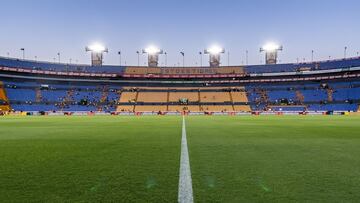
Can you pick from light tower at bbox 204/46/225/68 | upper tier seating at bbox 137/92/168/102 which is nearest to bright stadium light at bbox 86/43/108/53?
upper tier seating at bbox 137/92/168/102

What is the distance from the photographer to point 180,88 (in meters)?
101

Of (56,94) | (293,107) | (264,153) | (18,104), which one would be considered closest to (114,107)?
(56,94)

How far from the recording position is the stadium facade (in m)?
83.4

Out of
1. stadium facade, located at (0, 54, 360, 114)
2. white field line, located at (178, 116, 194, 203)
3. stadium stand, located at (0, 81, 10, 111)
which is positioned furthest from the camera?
stadium facade, located at (0, 54, 360, 114)

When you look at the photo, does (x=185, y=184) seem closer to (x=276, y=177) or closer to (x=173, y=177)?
(x=173, y=177)

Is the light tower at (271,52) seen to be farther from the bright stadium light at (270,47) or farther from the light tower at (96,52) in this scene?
the light tower at (96,52)

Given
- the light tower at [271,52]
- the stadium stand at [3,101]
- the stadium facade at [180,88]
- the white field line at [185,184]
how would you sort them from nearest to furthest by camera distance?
the white field line at [185,184] < the stadium stand at [3,101] < the stadium facade at [180,88] < the light tower at [271,52]

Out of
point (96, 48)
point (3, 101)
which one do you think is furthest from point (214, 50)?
point (3, 101)

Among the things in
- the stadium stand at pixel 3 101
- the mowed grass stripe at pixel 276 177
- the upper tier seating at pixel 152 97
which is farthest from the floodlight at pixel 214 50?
the mowed grass stripe at pixel 276 177

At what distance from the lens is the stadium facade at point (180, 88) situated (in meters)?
83.4

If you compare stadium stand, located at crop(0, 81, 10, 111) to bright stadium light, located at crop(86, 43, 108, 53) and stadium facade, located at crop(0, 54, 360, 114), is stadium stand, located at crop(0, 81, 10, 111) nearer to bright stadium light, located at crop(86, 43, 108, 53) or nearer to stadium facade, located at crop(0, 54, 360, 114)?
stadium facade, located at crop(0, 54, 360, 114)

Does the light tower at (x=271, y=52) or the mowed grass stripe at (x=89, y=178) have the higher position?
the light tower at (x=271, y=52)

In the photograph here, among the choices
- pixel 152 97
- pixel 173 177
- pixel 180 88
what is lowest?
pixel 173 177

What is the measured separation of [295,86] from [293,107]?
1325 cm
